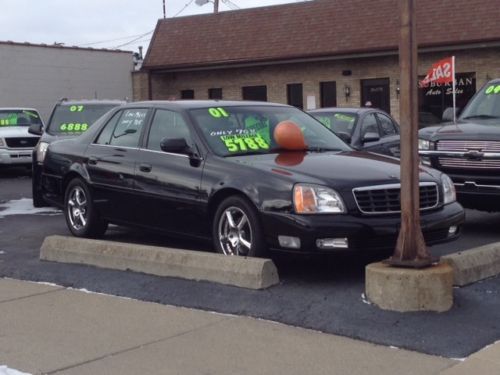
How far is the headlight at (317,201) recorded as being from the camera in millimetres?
6523

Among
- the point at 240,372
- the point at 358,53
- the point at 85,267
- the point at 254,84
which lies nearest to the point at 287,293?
the point at 240,372

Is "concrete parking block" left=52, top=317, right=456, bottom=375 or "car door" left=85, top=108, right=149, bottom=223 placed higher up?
"car door" left=85, top=108, right=149, bottom=223

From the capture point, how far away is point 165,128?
8.18 m

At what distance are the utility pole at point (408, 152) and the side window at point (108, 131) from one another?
151 inches

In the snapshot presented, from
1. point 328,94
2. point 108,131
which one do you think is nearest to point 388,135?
point 108,131

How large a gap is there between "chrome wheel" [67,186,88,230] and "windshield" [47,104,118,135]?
563 cm

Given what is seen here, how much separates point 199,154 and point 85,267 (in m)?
1.58

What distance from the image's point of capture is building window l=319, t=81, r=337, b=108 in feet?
83.4

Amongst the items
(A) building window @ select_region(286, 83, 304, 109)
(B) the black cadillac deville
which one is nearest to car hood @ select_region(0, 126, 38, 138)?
(A) building window @ select_region(286, 83, 304, 109)

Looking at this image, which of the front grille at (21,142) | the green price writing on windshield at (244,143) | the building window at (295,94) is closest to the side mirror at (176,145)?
the green price writing on windshield at (244,143)

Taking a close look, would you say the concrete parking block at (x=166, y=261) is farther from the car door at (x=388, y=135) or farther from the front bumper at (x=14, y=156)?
the front bumper at (x=14, y=156)

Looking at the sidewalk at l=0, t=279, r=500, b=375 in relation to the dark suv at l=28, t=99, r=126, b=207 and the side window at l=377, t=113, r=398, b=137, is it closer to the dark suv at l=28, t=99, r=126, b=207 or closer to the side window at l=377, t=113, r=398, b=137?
the side window at l=377, t=113, r=398, b=137

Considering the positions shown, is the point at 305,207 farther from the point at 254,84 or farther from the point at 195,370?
the point at 254,84

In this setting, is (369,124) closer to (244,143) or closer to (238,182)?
(244,143)
